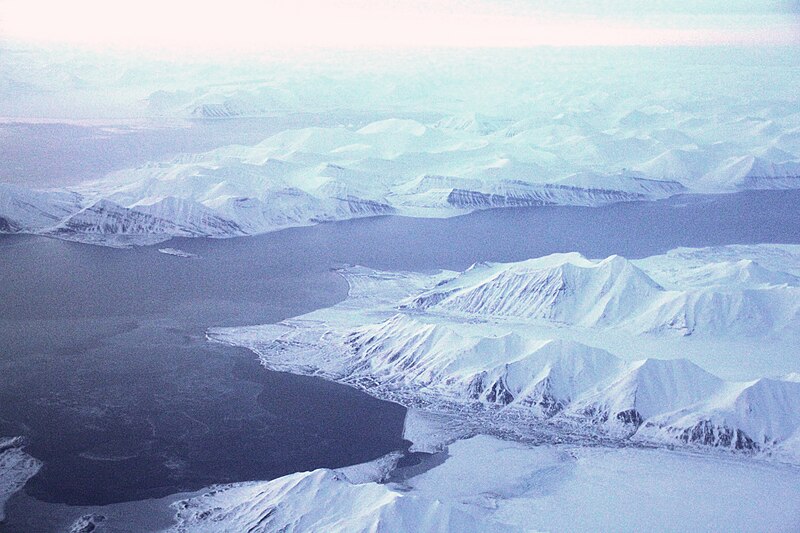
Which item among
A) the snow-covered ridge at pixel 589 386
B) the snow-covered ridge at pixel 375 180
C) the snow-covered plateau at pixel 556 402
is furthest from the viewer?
the snow-covered ridge at pixel 375 180

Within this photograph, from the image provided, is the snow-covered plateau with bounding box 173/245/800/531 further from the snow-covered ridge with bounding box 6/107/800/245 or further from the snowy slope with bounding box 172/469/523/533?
the snow-covered ridge with bounding box 6/107/800/245

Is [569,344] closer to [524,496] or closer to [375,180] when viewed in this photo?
[524,496]

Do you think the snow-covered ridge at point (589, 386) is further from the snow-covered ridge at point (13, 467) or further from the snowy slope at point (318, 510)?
the snow-covered ridge at point (13, 467)

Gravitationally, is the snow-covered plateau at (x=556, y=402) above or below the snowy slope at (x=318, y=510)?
above

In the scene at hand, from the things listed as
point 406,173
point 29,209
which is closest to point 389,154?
point 406,173

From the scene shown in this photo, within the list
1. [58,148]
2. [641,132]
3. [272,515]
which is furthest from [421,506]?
[641,132]

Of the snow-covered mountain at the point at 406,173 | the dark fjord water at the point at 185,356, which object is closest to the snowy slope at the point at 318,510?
the dark fjord water at the point at 185,356
